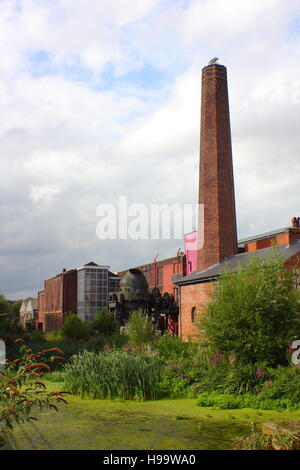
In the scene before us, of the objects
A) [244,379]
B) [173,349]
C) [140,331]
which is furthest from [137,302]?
[244,379]

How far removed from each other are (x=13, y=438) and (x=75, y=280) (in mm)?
40556

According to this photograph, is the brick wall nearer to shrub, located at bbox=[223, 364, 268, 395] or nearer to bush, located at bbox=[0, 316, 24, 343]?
bush, located at bbox=[0, 316, 24, 343]

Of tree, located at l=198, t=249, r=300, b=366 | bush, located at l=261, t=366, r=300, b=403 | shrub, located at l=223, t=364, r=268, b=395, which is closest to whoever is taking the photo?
bush, located at l=261, t=366, r=300, b=403

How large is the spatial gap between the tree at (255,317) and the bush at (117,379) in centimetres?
206

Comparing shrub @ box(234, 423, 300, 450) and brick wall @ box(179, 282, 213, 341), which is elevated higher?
brick wall @ box(179, 282, 213, 341)

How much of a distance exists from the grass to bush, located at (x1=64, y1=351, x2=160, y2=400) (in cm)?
43

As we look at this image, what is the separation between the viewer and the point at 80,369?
12.5 m

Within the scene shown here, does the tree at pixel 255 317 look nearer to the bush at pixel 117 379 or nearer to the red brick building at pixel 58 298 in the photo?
the bush at pixel 117 379

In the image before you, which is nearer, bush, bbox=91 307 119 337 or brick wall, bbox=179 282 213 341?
brick wall, bbox=179 282 213 341

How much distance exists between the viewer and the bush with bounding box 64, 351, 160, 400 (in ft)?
38.2

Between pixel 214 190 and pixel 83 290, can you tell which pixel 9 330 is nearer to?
pixel 214 190

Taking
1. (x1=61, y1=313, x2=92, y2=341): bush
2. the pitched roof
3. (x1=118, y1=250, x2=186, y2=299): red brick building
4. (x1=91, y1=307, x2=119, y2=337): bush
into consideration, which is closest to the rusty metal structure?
(x1=91, y1=307, x2=119, y2=337): bush

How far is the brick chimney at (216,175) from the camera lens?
92.8 ft

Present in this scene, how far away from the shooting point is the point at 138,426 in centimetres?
842
